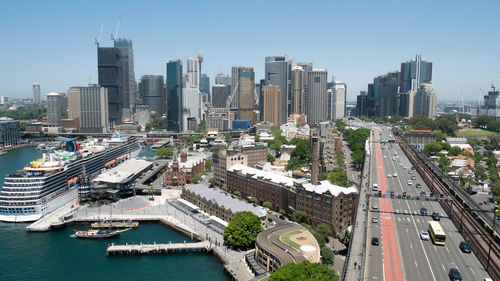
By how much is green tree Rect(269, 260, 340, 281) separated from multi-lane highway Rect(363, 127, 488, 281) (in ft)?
10.8

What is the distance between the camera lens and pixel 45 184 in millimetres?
56312

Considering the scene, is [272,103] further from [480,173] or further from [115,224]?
[115,224]

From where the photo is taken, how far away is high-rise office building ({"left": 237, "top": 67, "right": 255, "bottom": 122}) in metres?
168

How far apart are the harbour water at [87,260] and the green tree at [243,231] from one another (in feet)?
10.3

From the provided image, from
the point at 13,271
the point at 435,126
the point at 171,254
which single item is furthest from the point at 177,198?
the point at 435,126

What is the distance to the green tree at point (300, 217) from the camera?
49781mm

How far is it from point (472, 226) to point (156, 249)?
117 ft

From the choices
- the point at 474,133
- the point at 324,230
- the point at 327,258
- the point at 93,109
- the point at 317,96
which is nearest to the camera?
→ the point at 327,258

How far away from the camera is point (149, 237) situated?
49.7m

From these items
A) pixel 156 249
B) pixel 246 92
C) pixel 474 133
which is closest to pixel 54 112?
pixel 246 92

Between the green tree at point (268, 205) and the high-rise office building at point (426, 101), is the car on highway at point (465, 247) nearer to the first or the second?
the green tree at point (268, 205)

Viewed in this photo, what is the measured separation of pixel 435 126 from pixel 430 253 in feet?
400

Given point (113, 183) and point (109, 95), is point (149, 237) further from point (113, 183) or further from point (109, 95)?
point (109, 95)

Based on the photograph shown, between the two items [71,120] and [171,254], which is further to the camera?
[71,120]
